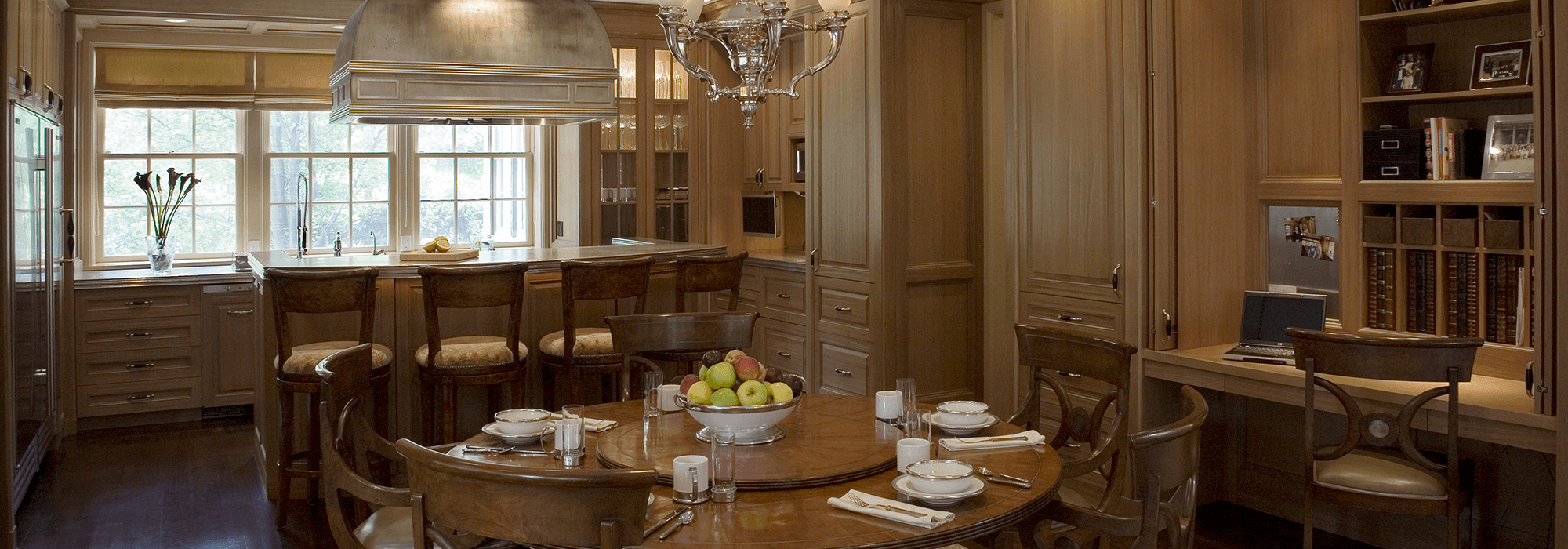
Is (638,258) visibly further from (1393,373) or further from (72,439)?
(72,439)

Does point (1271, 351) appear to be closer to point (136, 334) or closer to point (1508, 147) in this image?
point (1508, 147)

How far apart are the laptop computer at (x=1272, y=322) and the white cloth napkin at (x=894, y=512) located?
216 centimetres

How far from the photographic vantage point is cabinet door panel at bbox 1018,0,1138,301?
13.4 feet

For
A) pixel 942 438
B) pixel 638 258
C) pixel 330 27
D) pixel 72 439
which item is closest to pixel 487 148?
pixel 330 27

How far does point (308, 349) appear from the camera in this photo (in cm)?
425

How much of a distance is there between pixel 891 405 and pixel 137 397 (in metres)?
5.08

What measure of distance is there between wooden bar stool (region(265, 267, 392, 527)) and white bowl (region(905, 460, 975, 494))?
245 centimetres

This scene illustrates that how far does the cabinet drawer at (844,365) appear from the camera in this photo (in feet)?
17.8

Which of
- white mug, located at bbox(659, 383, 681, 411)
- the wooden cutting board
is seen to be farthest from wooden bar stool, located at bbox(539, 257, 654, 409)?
white mug, located at bbox(659, 383, 681, 411)

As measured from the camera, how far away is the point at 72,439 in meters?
5.74

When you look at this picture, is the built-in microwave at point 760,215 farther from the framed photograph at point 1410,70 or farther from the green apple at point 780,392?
the green apple at point 780,392

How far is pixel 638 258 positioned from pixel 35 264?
8.11ft

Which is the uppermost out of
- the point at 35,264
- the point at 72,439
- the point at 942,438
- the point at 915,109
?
the point at 915,109

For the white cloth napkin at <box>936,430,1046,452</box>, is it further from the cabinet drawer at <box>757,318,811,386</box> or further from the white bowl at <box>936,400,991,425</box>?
the cabinet drawer at <box>757,318,811,386</box>
